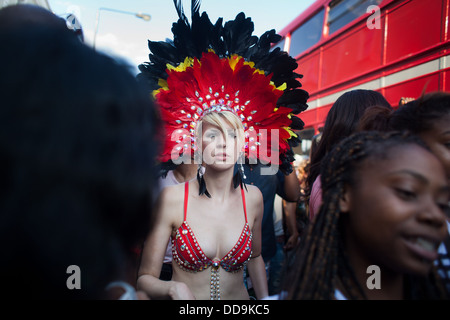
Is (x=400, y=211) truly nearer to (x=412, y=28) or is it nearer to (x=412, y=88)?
(x=412, y=88)

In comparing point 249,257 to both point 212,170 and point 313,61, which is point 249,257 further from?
point 313,61

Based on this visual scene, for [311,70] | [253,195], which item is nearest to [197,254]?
[253,195]

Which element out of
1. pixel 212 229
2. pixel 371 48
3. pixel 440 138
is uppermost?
pixel 371 48

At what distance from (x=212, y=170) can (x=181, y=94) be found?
1.80ft

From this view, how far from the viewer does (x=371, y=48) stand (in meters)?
4.70

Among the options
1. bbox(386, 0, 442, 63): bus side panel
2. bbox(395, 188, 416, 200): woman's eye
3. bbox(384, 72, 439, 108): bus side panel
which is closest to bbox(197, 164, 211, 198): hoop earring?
bbox(395, 188, 416, 200): woman's eye

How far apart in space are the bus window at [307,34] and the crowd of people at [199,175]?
14.9 ft

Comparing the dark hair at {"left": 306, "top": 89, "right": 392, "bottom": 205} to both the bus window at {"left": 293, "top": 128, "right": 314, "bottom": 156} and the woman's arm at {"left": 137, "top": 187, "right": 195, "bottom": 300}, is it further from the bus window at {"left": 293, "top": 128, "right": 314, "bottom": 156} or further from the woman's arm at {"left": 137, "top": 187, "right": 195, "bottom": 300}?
the bus window at {"left": 293, "top": 128, "right": 314, "bottom": 156}

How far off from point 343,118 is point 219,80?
89cm

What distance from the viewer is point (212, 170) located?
1.83 m

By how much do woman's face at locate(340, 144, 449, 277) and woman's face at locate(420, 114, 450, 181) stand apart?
51cm

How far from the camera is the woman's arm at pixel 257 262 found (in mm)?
1746

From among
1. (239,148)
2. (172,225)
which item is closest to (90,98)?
(172,225)
